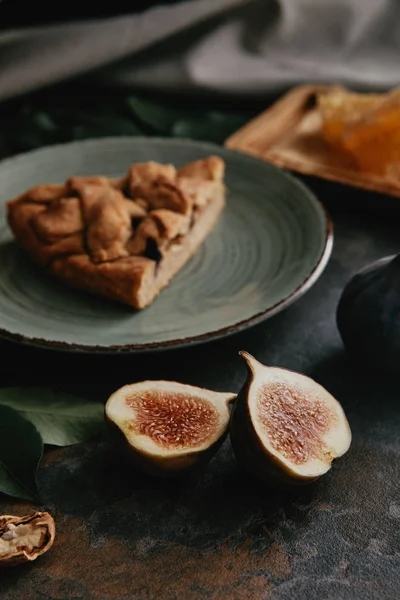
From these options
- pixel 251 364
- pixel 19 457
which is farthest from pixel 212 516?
pixel 19 457

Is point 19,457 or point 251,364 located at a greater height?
point 251,364

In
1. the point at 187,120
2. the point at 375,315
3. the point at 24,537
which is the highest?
the point at 375,315

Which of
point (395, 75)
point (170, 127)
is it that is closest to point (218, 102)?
point (170, 127)

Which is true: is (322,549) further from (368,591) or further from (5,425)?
(5,425)

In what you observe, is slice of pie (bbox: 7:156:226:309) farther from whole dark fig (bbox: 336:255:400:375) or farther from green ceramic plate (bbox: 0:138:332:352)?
whole dark fig (bbox: 336:255:400:375)

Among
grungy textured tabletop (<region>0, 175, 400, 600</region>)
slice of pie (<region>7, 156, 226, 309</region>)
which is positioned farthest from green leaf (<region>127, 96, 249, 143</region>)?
grungy textured tabletop (<region>0, 175, 400, 600</region>)

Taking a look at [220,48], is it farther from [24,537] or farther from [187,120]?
[24,537]

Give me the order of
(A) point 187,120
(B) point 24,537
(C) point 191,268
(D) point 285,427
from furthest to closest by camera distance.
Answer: (A) point 187,120
(C) point 191,268
(D) point 285,427
(B) point 24,537
